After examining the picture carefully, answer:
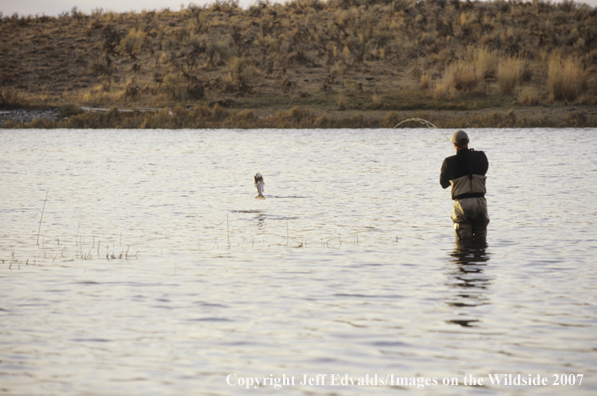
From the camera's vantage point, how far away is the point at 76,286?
932 cm

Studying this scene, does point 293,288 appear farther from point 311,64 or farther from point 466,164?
point 311,64

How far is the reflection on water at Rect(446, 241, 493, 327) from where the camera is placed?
822 centimetres

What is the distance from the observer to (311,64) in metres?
47.9

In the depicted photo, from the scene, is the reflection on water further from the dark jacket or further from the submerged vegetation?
the submerged vegetation

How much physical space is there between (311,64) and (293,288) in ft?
131

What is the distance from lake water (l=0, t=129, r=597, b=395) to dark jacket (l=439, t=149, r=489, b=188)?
114 centimetres

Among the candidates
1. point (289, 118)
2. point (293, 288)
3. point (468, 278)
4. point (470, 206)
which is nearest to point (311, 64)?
point (289, 118)

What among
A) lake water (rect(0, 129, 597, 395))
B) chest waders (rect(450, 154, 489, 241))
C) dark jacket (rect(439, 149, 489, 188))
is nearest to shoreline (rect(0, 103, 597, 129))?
lake water (rect(0, 129, 597, 395))

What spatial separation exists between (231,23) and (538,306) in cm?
5630

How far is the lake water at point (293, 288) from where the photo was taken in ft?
20.4

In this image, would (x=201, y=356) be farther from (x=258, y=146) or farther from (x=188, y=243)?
(x=258, y=146)

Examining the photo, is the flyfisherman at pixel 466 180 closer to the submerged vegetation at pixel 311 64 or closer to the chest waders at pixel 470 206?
the chest waders at pixel 470 206

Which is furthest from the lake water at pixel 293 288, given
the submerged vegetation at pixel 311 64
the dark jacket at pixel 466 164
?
the submerged vegetation at pixel 311 64

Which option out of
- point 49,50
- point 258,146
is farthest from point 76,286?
point 49,50
